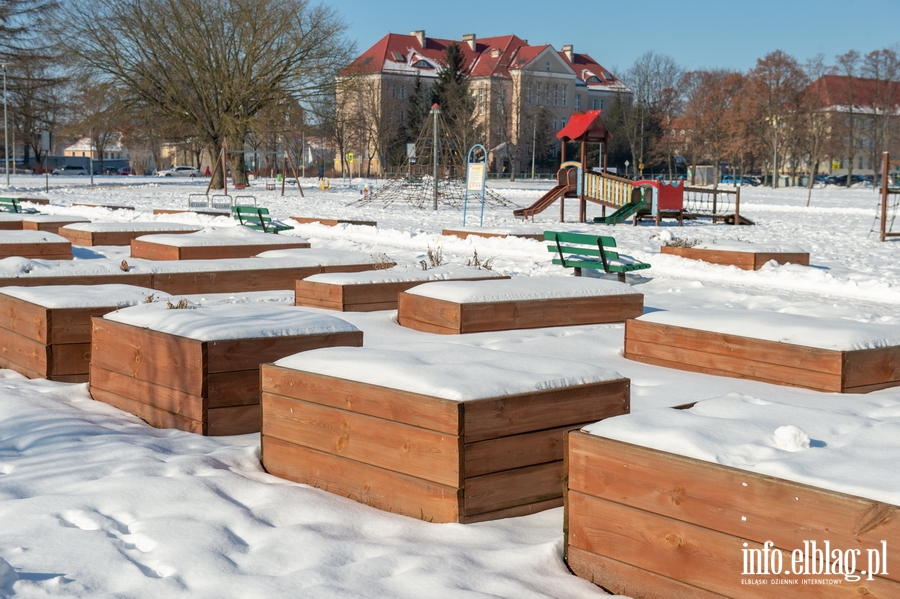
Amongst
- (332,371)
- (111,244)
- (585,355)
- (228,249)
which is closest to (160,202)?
(111,244)

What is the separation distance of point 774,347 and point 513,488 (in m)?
3.65

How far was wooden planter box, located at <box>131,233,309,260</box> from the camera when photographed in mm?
14609

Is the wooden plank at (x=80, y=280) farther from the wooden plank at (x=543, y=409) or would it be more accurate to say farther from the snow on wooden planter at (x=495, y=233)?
the snow on wooden planter at (x=495, y=233)

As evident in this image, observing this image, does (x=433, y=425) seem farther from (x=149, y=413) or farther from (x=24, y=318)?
(x=24, y=318)

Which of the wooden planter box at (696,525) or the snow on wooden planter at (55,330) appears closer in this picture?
the wooden planter box at (696,525)

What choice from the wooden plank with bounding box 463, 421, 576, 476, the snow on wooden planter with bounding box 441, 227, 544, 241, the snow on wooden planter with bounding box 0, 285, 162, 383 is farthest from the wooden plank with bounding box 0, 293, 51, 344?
the snow on wooden planter with bounding box 441, 227, 544, 241

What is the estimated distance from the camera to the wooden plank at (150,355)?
19.8 feet

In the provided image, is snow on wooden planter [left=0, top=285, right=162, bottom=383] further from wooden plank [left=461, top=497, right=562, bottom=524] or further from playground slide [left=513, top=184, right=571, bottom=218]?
playground slide [left=513, top=184, right=571, bottom=218]

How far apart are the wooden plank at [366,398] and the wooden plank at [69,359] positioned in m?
2.72

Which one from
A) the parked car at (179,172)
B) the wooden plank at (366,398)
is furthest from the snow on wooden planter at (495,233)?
the parked car at (179,172)

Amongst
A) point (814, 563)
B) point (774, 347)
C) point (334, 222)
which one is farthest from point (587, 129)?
point (814, 563)

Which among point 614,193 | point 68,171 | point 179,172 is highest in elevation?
point 179,172

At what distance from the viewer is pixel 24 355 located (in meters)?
7.70

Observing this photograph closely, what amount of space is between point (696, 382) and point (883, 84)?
87.3 metres
